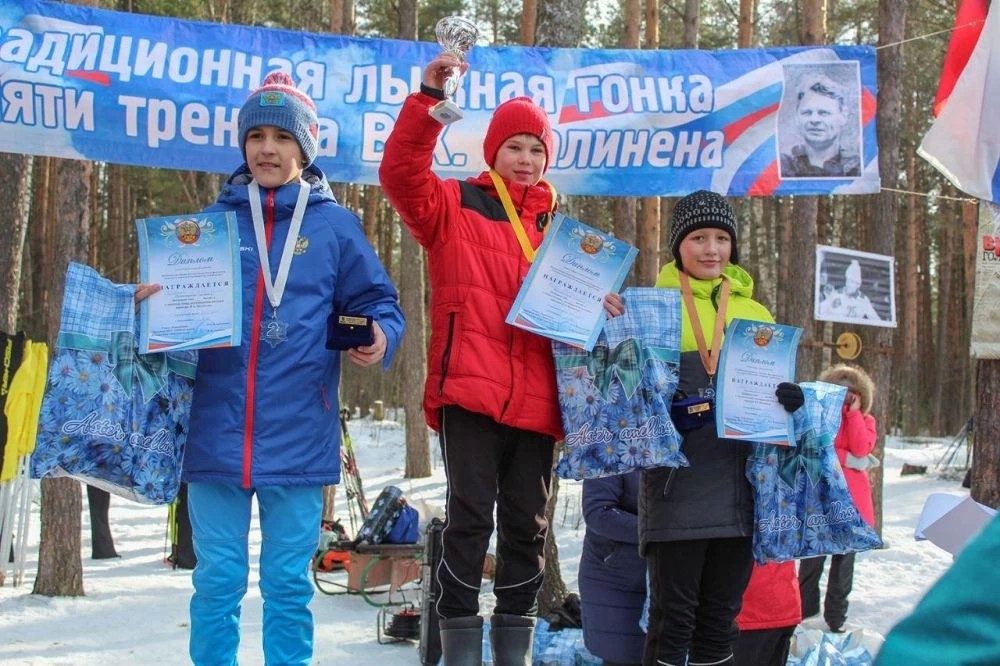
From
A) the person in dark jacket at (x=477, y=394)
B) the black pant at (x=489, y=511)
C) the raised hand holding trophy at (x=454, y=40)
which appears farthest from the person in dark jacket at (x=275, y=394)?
the raised hand holding trophy at (x=454, y=40)

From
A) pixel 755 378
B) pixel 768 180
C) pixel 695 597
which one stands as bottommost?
pixel 695 597

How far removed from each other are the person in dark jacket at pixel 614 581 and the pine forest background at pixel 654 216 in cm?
144

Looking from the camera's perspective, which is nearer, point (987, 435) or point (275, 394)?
point (275, 394)

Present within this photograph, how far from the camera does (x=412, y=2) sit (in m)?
13.5

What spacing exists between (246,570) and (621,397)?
1312mm

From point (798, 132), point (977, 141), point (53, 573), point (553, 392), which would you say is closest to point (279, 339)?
point (553, 392)

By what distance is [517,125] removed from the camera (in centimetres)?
364

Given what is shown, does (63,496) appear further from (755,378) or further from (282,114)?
(755,378)

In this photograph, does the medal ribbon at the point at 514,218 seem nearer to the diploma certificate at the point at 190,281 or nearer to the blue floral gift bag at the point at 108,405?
the diploma certificate at the point at 190,281

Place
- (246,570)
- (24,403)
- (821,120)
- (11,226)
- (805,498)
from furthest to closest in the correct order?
(11,226)
(24,403)
(821,120)
(805,498)
(246,570)

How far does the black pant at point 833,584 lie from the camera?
21.7 feet

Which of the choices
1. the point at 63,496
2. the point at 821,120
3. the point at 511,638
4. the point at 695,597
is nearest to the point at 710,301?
the point at 695,597

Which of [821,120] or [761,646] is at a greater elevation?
[821,120]

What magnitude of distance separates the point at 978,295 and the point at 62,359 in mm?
3459
